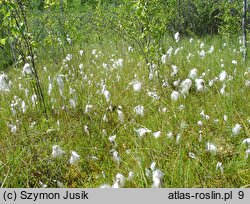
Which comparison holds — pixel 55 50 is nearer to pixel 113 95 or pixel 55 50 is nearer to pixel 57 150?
pixel 113 95

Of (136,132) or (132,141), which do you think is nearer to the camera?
(132,141)

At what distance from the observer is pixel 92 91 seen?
17.2 feet

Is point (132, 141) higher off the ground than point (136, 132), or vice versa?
point (136, 132)

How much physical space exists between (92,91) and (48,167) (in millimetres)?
2130

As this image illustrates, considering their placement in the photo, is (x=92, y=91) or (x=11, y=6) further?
(x=92, y=91)

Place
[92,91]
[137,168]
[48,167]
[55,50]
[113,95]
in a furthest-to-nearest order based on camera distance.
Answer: [55,50] → [92,91] → [113,95] → [48,167] → [137,168]

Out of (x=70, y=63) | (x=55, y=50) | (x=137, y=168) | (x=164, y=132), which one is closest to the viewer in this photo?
(x=137, y=168)

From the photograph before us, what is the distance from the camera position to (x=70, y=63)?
7.57 meters

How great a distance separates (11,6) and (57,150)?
4.66 ft

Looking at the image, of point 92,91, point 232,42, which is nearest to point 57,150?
point 92,91
